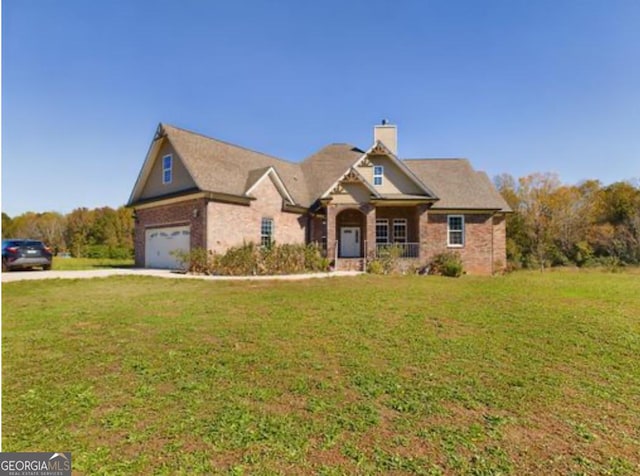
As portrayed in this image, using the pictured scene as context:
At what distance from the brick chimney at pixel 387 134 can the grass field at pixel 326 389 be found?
17174 mm

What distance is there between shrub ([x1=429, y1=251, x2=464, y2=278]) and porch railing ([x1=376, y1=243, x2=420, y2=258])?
3.52 feet

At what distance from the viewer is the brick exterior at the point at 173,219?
61.0 feet

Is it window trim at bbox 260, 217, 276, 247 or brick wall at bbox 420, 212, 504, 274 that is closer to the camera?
window trim at bbox 260, 217, 276, 247

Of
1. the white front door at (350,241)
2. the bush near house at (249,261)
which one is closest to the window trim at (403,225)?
the white front door at (350,241)

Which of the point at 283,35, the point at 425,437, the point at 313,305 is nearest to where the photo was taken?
the point at 425,437

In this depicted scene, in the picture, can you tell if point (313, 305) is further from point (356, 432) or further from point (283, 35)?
point (283, 35)

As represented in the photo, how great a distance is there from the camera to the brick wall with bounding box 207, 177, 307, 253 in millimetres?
18578

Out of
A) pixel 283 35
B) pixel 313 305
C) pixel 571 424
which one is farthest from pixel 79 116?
pixel 571 424

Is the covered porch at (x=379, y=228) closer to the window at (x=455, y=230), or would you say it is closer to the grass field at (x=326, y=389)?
the window at (x=455, y=230)

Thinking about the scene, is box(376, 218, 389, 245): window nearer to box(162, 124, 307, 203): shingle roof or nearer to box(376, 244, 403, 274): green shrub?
box(376, 244, 403, 274): green shrub

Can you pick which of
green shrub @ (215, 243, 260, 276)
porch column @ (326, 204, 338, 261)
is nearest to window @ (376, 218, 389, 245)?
porch column @ (326, 204, 338, 261)

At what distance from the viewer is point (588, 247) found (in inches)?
1163

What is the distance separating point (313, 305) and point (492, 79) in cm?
1200

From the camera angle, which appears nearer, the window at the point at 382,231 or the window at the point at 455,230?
the window at the point at 455,230
